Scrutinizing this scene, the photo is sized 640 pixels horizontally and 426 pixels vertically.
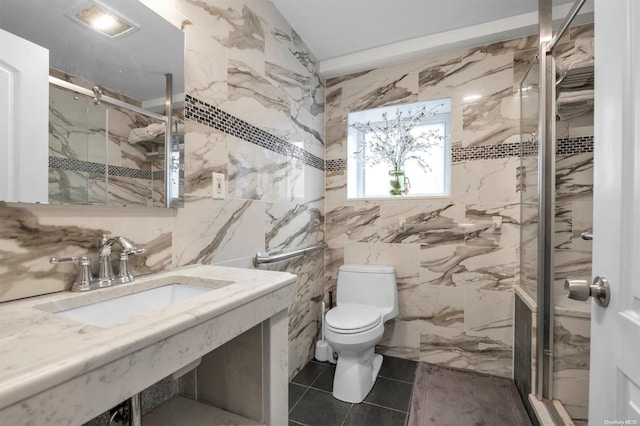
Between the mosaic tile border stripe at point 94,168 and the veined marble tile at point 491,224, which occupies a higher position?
the mosaic tile border stripe at point 94,168

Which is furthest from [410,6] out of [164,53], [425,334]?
[425,334]

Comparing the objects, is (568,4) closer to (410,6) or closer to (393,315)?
(410,6)

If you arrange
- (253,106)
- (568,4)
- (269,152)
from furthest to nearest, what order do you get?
(269,152), (253,106), (568,4)

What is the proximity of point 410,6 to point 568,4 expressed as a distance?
79 cm

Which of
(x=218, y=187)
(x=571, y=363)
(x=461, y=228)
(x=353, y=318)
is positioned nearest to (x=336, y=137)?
(x=461, y=228)

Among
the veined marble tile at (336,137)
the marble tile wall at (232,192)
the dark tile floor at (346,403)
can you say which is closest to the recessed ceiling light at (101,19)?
the marble tile wall at (232,192)

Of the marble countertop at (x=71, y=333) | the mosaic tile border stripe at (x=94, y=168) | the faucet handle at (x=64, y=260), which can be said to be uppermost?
the mosaic tile border stripe at (x=94, y=168)

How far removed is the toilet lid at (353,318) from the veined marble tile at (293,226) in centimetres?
53

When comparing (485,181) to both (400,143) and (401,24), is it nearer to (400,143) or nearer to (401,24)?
(400,143)

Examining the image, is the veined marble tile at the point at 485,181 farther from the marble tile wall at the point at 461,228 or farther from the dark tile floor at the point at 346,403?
the dark tile floor at the point at 346,403

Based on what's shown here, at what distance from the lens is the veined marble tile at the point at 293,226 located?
1.72 meters

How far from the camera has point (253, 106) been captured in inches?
61.8

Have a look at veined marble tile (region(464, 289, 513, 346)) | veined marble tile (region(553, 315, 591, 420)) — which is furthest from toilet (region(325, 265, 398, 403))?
veined marble tile (region(553, 315, 591, 420))

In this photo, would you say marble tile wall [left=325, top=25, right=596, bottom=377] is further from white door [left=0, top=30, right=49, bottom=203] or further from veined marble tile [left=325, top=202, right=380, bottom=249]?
white door [left=0, top=30, right=49, bottom=203]
